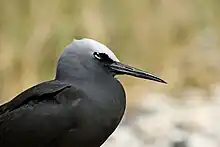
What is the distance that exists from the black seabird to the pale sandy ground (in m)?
0.84

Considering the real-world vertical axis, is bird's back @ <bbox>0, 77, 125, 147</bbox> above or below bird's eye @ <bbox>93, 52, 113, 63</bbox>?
below

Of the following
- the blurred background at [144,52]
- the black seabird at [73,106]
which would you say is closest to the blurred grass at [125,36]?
the blurred background at [144,52]

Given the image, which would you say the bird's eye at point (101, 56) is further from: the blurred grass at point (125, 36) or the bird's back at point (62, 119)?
the blurred grass at point (125, 36)

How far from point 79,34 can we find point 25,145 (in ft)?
3.42

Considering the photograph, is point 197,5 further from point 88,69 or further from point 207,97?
point 88,69

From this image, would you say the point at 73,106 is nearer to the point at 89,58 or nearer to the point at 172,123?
the point at 89,58

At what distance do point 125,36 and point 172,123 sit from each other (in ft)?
1.10

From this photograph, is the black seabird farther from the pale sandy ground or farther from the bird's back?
the pale sandy ground

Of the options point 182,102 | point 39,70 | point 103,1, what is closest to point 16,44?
point 39,70

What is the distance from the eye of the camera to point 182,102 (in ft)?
6.81

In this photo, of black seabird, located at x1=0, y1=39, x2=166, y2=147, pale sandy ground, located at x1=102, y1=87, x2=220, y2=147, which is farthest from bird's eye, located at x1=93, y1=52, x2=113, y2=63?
pale sandy ground, located at x1=102, y1=87, x2=220, y2=147

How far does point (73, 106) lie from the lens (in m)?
1.00

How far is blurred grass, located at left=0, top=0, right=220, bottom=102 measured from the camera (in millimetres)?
1954

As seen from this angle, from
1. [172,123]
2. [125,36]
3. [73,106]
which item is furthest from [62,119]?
[125,36]
